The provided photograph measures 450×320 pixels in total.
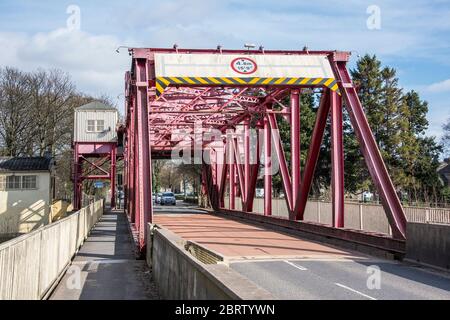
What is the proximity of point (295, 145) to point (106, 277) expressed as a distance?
10.6 metres

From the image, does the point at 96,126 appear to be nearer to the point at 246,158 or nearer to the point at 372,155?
the point at 246,158

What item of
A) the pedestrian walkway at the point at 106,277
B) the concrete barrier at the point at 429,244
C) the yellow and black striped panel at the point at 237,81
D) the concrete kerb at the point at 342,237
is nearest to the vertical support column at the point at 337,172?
the concrete kerb at the point at 342,237

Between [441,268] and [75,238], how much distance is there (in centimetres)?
1032

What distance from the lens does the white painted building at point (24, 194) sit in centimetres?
3759

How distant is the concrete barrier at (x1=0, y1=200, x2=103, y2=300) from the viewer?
6.59 metres

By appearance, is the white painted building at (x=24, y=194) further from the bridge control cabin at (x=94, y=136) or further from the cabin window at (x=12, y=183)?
the bridge control cabin at (x=94, y=136)

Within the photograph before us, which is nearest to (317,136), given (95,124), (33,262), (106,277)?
(106,277)

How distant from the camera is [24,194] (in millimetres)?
38875

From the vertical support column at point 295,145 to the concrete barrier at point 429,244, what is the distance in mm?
7302

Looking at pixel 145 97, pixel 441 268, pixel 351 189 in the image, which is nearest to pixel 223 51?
pixel 145 97

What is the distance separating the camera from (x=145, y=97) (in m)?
16.5

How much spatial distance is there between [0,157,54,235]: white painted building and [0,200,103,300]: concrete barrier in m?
26.5
